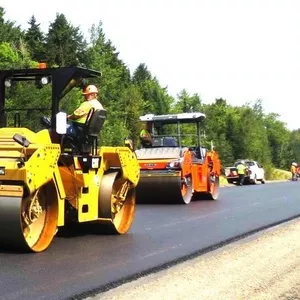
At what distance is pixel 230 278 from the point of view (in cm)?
602

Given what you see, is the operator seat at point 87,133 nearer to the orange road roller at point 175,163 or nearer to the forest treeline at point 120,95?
the orange road roller at point 175,163

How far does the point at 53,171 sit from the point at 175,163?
7.48 metres

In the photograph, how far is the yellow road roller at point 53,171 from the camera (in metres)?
6.43

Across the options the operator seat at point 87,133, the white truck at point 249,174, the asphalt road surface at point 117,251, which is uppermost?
the operator seat at point 87,133

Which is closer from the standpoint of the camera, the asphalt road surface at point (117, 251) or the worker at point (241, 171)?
the asphalt road surface at point (117, 251)

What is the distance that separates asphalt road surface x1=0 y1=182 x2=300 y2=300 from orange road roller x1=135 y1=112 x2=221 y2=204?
6.14ft

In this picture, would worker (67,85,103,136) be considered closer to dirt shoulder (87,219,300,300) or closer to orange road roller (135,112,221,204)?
dirt shoulder (87,219,300,300)

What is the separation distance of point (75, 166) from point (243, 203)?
25.4 ft

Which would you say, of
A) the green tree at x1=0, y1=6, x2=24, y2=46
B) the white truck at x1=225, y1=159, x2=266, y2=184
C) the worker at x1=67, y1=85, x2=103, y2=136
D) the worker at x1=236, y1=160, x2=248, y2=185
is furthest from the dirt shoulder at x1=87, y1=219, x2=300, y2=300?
the green tree at x1=0, y1=6, x2=24, y2=46

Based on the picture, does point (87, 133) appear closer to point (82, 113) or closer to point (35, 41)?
point (82, 113)

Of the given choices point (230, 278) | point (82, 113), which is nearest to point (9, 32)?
point (82, 113)

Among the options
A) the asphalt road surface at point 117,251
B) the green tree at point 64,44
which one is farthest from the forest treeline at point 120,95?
the asphalt road surface at point 117,251

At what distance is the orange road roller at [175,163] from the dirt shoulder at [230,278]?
6.22 meters

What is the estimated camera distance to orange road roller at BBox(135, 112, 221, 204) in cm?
1421
